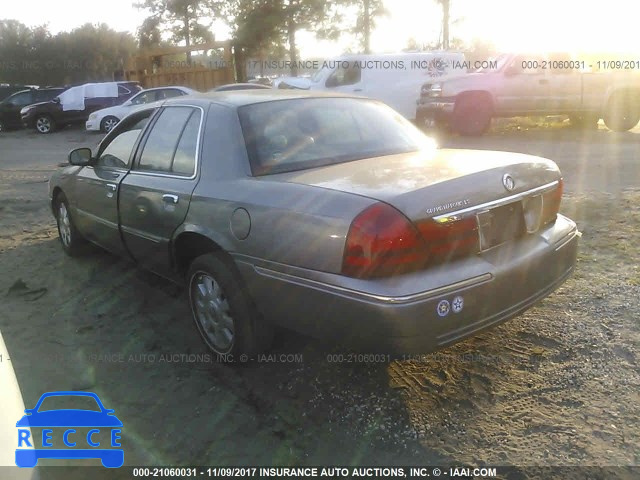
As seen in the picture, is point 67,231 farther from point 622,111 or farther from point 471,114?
point 622,111

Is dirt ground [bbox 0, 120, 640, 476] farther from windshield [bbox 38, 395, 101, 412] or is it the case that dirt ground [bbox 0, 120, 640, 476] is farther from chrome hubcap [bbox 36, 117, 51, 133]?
chrome hubcap [bbox 36, 117, 51, 133]

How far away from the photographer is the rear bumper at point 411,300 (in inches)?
102

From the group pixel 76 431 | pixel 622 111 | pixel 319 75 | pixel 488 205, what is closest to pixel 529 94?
pixel 622 111

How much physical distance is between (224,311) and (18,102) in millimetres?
22883

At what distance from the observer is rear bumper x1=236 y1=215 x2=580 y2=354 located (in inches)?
102

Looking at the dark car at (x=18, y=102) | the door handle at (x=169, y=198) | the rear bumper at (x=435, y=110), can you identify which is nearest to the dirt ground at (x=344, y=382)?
the door handle at (x=169, y=198)

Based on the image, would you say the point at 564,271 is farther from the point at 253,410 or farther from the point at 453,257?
the point at 253,410

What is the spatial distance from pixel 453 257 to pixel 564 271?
1.00m

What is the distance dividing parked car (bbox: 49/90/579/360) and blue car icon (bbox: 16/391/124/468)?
2.44ft

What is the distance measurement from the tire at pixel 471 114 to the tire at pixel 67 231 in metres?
9.09

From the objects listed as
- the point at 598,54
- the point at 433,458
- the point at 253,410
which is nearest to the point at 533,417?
the point at 433,458

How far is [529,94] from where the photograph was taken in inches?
520

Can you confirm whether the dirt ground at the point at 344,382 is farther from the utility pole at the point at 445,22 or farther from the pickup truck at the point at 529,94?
the utility pole at the point at 445,22

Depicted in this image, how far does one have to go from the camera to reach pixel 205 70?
82.0ft
